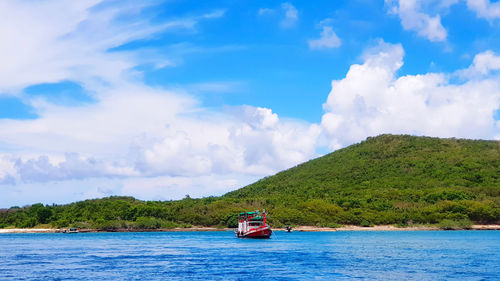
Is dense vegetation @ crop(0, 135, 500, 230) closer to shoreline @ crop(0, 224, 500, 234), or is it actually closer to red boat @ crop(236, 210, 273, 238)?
shoreline @ crop(0, 224, 500, 234)

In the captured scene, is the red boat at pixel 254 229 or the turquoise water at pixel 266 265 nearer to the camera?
the turquoise water at pixel 266 265

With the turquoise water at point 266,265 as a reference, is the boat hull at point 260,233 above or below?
above

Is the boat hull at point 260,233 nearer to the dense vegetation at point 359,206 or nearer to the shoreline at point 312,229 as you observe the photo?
the dense vegetation at point 359,206

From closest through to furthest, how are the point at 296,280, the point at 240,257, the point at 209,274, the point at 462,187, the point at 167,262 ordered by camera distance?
the point at 296,280
the point at 209,274
the point at 167,262
the point at 240,257
the point at 462,187

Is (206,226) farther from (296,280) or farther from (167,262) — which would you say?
(296,280)

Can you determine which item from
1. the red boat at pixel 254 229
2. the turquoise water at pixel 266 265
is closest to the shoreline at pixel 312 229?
the red boat at pixel 254 229

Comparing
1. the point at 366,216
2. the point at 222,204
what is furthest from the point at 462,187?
the point at 222,204

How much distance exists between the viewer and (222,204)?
187875 mm

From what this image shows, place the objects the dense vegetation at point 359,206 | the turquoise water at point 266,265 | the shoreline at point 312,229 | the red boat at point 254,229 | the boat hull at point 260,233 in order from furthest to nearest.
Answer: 1. the dense vegetation at point 359,206
2. the shoreline at point 312,229
3. the red boat at point 254,229
4. the boat hull at point 260,233
5. the turquoise water at point 266,265

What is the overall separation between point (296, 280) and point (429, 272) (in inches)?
642

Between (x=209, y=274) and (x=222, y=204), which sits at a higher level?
(x=222, y=204)

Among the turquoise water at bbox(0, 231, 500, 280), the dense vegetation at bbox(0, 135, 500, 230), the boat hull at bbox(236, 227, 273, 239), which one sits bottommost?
the turquoise water at bbox(0, 231, 500, 280)

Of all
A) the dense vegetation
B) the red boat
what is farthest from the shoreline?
the red boat

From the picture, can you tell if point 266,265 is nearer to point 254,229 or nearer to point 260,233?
point 260,233
